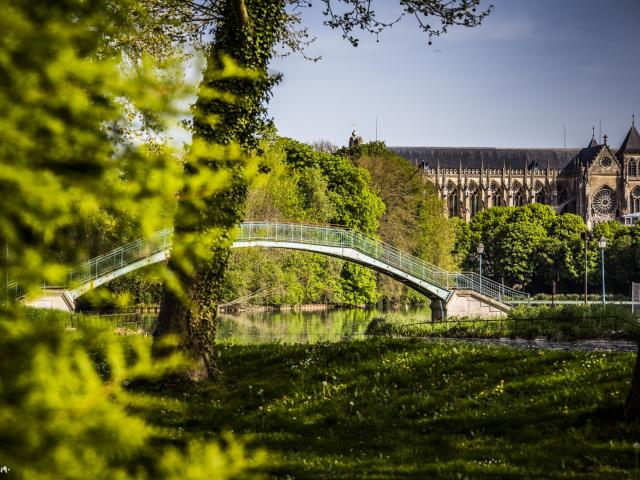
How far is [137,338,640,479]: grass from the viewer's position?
6688 millimetres

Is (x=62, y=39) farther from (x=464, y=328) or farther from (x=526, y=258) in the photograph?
(x=526, y=258)

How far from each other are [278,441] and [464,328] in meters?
17.7

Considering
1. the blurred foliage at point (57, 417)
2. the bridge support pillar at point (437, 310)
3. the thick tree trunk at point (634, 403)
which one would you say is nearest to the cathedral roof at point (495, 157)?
the bridge support pillar at point (437, 310)

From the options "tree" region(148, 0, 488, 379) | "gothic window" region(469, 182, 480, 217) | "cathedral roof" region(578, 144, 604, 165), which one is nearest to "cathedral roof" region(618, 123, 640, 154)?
"cathedral roof" region(578, 144, 604, 165)

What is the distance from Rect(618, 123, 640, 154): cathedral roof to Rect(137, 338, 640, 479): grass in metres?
110

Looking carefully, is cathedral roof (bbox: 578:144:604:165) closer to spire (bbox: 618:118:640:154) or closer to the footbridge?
spire (bbox: 618:118:640:154)

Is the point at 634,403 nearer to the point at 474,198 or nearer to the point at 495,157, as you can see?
the point at 474,198

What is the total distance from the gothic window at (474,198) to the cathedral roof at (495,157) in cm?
354

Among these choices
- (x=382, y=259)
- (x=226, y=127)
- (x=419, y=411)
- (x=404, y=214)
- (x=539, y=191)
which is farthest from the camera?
(x=539, y=191)

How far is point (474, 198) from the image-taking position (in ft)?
381

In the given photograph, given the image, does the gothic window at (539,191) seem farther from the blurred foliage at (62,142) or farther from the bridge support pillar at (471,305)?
the blurred foliage at (62,142)

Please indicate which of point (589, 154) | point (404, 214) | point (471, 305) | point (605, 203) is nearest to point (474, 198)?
point (589, 154)

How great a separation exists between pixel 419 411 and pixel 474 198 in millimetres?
109892

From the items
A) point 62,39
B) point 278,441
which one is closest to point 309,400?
point 278,441
